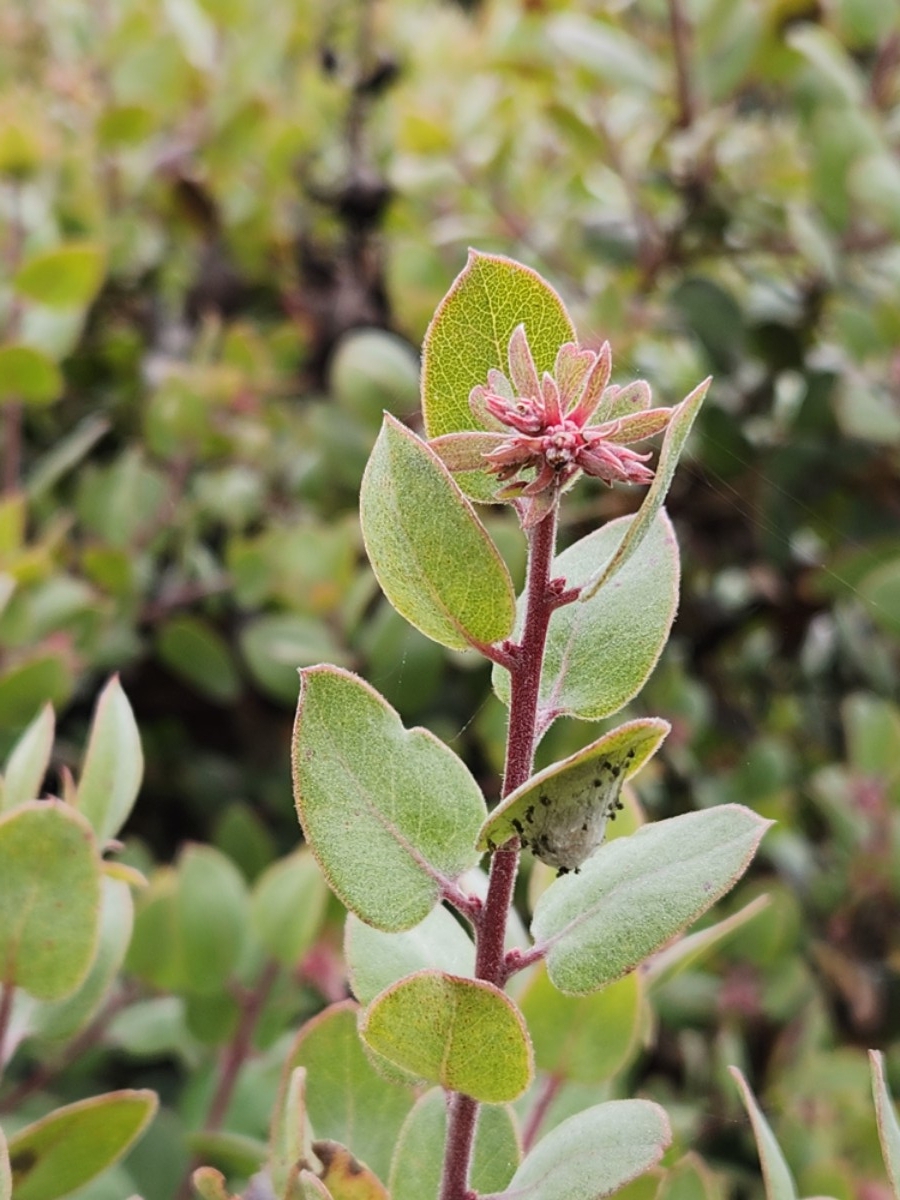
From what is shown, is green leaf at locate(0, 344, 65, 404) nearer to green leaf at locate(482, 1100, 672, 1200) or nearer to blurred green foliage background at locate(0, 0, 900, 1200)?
blurred green foliage background at locate(0, 0, 900, 1200)

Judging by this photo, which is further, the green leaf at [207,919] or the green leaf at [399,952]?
the green leaf at [207,919]

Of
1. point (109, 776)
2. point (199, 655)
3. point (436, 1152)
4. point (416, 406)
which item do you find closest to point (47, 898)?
point (109, 776)

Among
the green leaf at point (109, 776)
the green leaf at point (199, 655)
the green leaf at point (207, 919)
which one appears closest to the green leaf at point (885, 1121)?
the green leaf at point (109, 776)

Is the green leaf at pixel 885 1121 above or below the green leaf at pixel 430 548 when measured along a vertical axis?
below

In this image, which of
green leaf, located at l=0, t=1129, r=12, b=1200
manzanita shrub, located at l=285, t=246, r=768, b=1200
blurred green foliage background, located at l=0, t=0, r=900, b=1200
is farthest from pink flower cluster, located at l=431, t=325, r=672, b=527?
blurred green foliage background, located at l=0, t=0, r=900, b=1200

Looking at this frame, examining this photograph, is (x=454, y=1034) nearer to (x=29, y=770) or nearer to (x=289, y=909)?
(x=29, y=770)

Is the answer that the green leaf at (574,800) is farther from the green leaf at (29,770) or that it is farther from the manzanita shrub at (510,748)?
the green leaf at (29,770)

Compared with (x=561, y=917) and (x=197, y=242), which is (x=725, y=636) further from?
(x=561, y=917)

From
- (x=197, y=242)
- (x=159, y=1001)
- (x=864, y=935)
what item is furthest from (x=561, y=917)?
(x=197, y=242)
